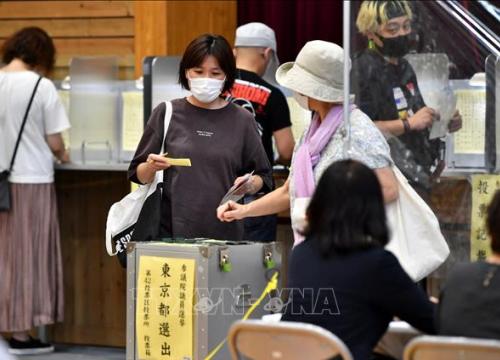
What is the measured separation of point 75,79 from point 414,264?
3.00 meters

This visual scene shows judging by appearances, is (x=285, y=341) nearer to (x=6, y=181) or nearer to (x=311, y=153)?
(x=311, y=153)

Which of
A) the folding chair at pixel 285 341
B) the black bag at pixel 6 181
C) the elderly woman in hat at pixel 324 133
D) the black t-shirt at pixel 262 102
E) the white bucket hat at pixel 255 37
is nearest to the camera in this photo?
the folding chair at pixel 285 341

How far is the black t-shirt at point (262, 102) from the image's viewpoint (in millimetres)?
5043

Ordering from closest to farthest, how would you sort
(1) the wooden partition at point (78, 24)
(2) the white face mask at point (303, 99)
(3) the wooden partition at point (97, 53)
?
(2) the white face mask at point (303, 99)
(3) the wooden partition at point (97, 53)
(1) the wooden partition at point (78, 24)

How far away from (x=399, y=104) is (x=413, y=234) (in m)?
0.57

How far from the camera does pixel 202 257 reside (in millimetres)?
3838

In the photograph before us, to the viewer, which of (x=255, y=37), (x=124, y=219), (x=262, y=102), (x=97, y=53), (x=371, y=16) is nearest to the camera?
(x=371, y=16)

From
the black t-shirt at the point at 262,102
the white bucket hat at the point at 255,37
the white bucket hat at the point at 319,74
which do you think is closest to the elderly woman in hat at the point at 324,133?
the white bucket hat at the point at 319,74

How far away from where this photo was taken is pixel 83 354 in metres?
6.03

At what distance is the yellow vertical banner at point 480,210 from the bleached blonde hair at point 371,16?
0.67 m

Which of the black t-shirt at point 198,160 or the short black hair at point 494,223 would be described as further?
the black t-shirt at point 198,160

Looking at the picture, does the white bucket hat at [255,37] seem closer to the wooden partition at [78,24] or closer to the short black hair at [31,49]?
the short black hair at [31,49]

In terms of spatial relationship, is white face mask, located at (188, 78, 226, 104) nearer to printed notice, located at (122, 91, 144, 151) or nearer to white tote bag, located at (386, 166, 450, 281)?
white tote bag, located at (386, 166, 450, 281)

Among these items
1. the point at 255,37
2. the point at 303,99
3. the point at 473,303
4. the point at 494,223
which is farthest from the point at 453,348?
the point at 255,37
